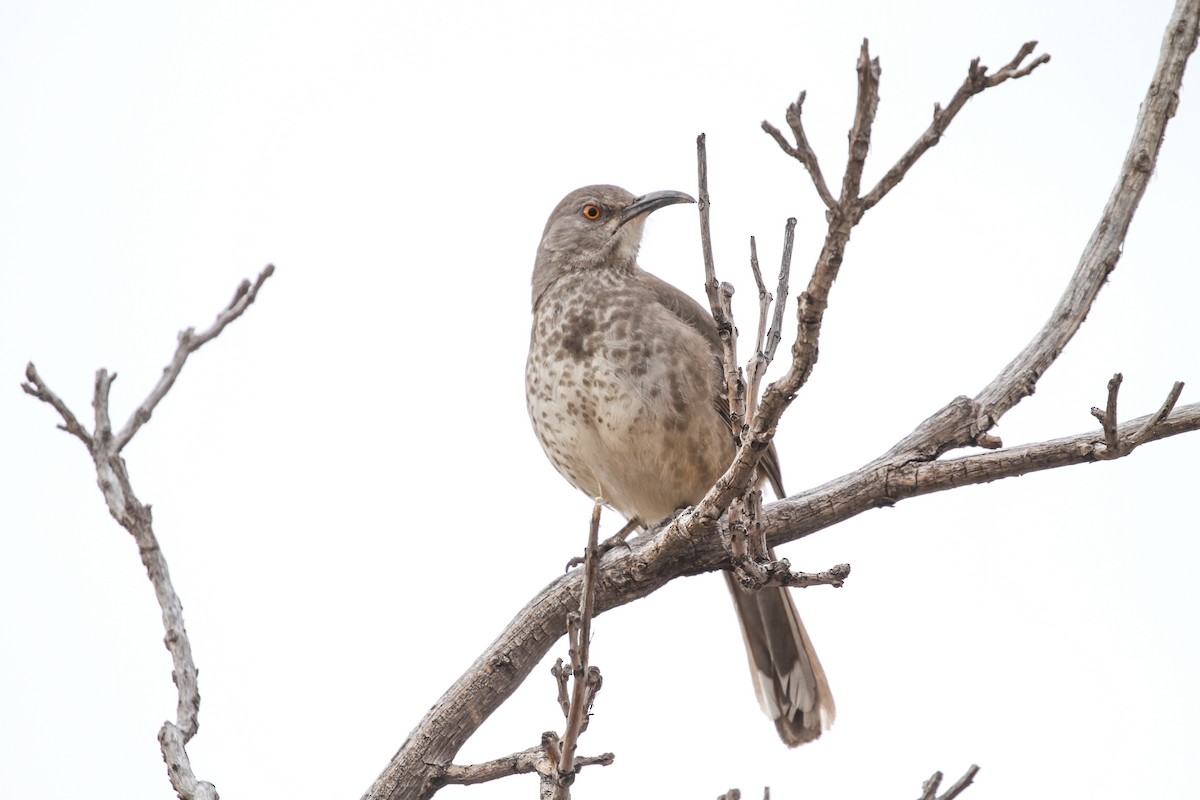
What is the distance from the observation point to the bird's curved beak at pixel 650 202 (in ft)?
19.7

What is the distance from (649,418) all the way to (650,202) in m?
1.49

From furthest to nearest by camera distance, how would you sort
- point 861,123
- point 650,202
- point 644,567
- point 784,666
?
point 650,202 → point 784,666 → point 644,567 → point 861,123

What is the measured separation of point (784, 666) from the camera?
5.45 meters

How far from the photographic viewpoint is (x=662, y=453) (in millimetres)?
5129

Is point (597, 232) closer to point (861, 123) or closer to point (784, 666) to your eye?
point (784, 666)

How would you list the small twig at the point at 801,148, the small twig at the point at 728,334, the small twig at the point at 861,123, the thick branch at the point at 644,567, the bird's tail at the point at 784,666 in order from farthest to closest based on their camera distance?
the bird's tail at the point at 784,666 → the thick branch at the point at 644,567 → the small twig at the point at 728,334 → the small twig at the point at 801,148 → the small twig at the point at 861,123

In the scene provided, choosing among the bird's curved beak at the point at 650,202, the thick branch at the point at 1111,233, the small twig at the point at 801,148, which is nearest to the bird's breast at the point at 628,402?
the bird's curved beak at the point at 650,202

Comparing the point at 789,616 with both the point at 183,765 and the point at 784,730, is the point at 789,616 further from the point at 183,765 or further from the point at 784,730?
the point at 183,765

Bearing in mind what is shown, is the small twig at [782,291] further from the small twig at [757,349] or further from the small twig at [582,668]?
the small twig at [582,668]

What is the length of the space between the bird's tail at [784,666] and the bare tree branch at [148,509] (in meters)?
2.67

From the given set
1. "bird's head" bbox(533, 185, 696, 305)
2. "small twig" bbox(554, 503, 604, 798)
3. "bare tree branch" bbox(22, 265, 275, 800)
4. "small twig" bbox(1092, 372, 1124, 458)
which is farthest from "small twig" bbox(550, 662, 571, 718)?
"bird's head" bbox(533, 185, 696, 305)

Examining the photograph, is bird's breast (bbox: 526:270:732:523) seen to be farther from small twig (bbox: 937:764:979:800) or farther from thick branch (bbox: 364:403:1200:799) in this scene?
small twig (bbox: 937:764:979:800)

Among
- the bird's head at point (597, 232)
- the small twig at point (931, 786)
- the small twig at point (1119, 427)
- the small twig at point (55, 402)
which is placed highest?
the bird's head at point (597, 232)

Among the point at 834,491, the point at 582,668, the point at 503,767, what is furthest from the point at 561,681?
the point at 834,491
